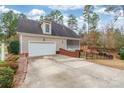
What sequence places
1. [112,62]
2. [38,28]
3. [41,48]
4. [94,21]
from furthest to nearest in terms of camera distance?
[38,28], [41,48], [94,21], [112,62]

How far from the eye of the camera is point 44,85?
10984 mm

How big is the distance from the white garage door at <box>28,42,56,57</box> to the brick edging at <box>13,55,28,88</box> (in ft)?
2.54

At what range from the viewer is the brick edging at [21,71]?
36.4 ft

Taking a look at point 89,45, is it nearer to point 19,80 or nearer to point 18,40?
point 18,40

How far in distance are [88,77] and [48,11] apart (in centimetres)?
563

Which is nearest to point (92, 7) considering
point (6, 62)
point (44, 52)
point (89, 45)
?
point (89, 45)

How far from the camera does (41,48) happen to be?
51.4 ft

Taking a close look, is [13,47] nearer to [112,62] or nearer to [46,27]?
[46,27]

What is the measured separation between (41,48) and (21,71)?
10.2ft

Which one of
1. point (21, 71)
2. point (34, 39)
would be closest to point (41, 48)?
point (34, 39)

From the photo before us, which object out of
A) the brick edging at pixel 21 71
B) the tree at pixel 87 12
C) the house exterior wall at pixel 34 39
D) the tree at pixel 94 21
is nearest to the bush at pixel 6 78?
the brick edging at pixel 21 71

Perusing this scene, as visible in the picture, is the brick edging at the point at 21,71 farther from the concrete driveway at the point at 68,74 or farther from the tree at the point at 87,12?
the tree at the point at 87,12

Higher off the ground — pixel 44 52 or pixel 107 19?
pixel 107 19
